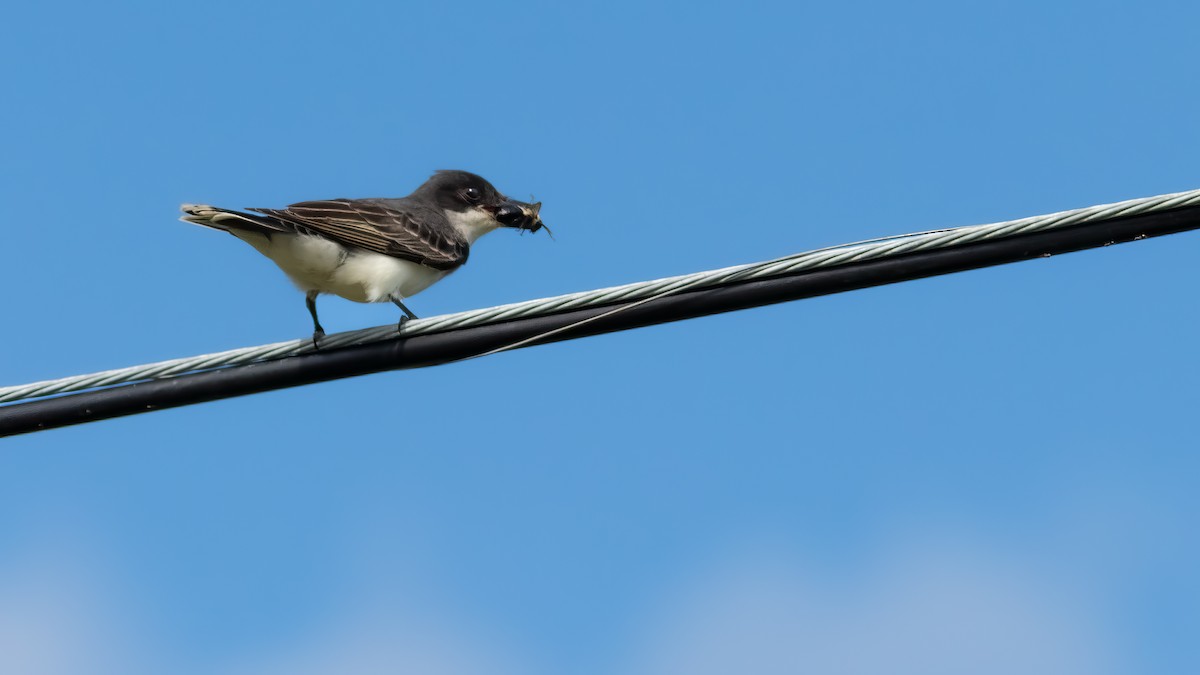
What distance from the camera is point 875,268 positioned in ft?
23.2

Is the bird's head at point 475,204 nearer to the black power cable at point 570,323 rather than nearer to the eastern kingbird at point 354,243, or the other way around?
the eastern kingbird at point 354,243

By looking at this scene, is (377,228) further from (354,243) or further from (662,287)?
(662,287)

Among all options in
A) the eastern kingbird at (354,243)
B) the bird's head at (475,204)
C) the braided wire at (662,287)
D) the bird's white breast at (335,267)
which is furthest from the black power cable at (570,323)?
the bird's head at (475,204)

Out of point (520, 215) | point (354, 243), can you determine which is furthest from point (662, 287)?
point (520, 215)

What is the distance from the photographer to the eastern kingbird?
9.34m

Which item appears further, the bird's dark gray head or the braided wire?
the bird's dark gray head

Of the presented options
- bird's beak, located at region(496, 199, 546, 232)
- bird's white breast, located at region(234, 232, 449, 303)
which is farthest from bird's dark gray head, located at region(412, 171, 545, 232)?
bird's white breast, located at region(234, 232, 449, 303)

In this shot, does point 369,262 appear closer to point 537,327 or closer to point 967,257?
point 537,327

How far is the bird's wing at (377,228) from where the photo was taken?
9508 millimetres

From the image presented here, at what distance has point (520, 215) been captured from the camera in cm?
1144

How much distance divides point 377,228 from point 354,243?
26 centimetres

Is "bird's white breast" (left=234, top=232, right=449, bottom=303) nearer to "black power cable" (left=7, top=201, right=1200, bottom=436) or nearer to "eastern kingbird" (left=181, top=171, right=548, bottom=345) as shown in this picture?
"eastern kingbird" (left=181, top=171, right=548, bottom=345)

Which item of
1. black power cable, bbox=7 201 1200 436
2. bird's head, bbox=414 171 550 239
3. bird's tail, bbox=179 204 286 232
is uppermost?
bird's head, bbox=414 171 550 239

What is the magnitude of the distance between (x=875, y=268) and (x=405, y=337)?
2677 millimetres
